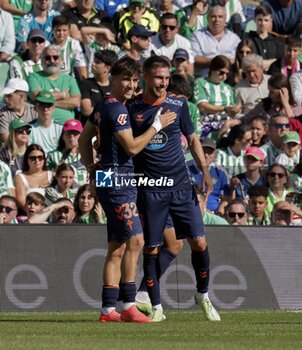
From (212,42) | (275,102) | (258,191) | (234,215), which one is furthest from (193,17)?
(234,215)

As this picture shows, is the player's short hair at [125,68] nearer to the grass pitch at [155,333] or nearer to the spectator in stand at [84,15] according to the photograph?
the grass pitch at [155,333]

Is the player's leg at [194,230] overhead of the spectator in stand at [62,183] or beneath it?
overhead

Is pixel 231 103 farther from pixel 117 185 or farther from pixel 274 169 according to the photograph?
pixel 117 185

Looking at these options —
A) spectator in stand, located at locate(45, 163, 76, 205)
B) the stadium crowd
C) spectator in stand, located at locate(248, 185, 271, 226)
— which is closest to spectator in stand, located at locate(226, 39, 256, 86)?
the stadium crowd

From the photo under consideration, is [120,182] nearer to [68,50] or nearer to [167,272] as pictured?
[167,272]

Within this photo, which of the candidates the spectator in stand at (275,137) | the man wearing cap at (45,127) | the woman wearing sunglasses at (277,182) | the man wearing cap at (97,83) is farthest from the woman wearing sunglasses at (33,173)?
the spectator in stand at (275,137)

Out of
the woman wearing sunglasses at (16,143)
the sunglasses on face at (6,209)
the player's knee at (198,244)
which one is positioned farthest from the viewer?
the woman wearing sunglasses at (16,143)

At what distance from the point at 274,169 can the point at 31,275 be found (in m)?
4.45

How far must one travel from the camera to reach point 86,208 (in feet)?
49.4

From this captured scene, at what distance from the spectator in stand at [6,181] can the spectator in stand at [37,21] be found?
12.4 ft

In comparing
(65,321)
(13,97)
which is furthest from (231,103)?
(65,321)

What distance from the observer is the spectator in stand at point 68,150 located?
54.4 feet

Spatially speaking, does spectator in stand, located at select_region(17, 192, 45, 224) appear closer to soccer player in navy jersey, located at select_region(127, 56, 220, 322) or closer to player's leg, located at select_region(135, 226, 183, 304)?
player's leg, located at select_region(135, 226, 183, 304)

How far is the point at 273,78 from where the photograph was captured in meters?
19.0
